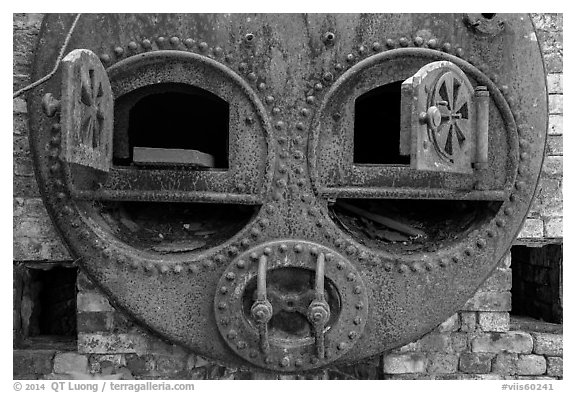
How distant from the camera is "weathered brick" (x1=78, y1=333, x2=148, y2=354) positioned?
307 centimetres

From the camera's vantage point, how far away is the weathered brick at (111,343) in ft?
10.1

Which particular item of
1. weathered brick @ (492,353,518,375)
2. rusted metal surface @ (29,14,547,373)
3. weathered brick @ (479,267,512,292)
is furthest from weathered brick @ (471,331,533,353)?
rusted metal surface @ (29,14,547,373)

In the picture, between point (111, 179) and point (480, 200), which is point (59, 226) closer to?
point (111, 179)

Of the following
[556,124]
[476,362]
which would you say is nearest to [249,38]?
[556,124]

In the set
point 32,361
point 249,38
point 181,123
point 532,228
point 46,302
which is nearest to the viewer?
point 249,38

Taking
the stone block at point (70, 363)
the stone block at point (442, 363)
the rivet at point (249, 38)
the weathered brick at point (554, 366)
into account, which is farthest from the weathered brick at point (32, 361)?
the weathered brick at point (554, 366)

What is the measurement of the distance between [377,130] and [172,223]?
52.0 inches

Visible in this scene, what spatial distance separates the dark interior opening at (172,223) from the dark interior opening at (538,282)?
62.7 inches

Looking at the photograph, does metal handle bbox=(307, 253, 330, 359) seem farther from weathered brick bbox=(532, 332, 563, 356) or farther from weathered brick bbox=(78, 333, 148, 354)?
weathered brick bbox=(532, 332, 563, 356)

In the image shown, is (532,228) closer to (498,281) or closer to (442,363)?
(498,281)

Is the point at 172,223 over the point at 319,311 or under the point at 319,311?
over

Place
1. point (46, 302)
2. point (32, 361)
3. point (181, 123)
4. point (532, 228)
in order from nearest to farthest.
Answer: point (32, 361) < point (532, 228) < point (46, 302) < point (181, 123)

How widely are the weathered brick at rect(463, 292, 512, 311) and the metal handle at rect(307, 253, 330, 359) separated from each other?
0.85m

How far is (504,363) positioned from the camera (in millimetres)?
3205
